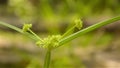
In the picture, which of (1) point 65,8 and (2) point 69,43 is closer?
(2) point 69,43

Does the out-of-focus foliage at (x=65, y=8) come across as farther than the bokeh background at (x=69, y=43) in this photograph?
Yes

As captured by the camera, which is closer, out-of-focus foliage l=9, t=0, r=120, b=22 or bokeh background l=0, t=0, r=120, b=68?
bokeh background l=0, t=0, r=120, b=68

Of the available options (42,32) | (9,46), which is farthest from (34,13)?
(9,46)

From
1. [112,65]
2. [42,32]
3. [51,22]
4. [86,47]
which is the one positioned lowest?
[112,65]

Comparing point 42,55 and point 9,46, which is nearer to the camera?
point 42,55

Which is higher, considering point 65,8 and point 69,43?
point 65,8

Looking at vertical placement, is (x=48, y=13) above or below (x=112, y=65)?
above

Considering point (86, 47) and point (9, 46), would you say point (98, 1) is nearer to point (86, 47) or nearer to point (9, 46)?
point (86, 47)

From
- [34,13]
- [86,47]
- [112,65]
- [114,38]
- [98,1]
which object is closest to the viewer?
[112,65]
